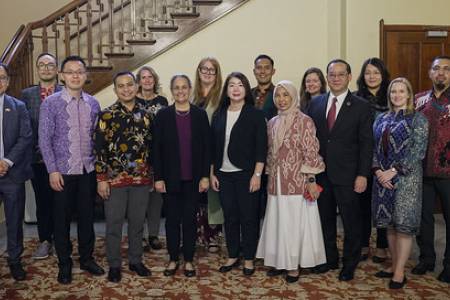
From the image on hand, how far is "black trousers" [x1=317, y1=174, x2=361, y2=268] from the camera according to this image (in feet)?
9.95

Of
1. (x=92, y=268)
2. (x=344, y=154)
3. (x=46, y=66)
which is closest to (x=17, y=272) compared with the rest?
(x=92, y=268)

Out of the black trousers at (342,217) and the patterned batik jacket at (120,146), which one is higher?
the patterned batik jacket at (120,146)

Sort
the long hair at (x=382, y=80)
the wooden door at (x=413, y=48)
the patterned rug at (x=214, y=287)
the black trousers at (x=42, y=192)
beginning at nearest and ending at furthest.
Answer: the patterned rug at (x=214, y=287) < the long hair at (x=382, y=80) < the black trousers at (x=42, y=192) < the wooden door at (x=413, y=48)

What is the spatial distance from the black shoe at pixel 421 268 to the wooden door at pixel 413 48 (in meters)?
2.56

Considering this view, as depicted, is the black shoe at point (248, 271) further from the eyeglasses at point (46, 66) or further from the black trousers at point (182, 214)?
the eyeglasses at point (46, 66)

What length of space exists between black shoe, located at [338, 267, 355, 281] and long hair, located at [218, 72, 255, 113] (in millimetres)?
1251

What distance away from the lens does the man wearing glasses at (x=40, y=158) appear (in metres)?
3.40

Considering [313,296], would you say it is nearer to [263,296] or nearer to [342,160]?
[263,296]

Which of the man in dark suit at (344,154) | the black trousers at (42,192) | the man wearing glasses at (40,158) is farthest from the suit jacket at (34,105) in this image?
the man in dark suit at (344,154)

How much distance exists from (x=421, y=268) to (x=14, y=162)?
2.80m

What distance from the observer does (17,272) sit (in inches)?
124

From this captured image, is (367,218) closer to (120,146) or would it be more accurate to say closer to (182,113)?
(182,113)

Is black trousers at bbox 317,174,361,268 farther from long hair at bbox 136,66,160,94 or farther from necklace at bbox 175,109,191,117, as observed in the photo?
long hair at bbox 136,66,160,94

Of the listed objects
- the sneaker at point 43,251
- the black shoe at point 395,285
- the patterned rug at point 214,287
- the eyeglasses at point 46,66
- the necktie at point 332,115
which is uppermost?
the eyeglasses at point 46,66
